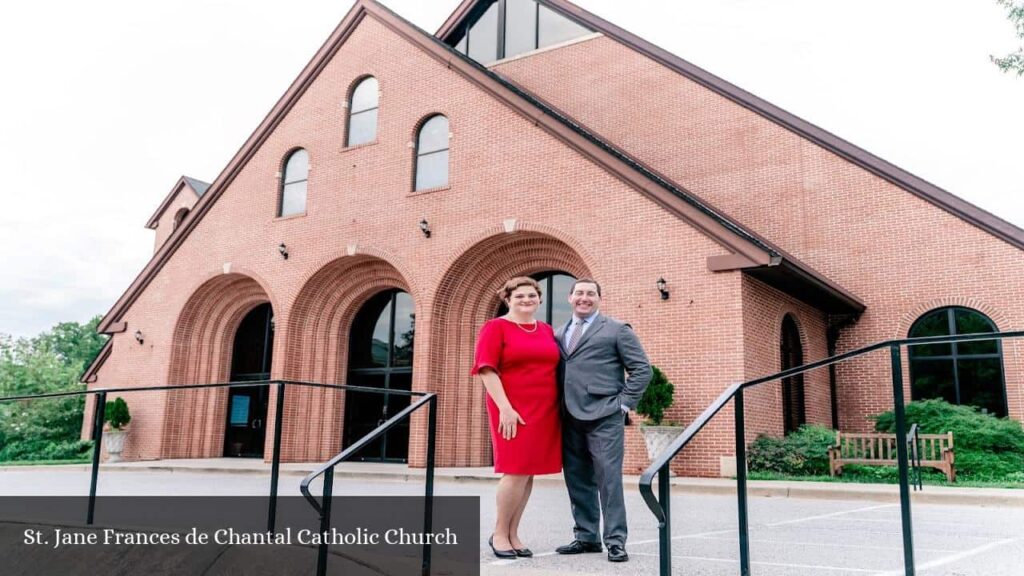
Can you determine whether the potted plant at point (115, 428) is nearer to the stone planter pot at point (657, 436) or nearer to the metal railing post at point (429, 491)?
the stone planter pot at point (657, 436)

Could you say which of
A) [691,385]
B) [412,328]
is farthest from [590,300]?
[412,328]

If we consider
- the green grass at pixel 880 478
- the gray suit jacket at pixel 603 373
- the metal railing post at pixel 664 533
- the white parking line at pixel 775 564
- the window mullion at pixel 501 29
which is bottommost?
the white parking line at pixel 775 564

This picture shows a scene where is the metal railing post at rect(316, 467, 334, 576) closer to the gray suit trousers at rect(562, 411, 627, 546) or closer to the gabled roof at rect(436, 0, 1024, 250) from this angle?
the gray suit trousers at rect(562, 411, 627, 546)

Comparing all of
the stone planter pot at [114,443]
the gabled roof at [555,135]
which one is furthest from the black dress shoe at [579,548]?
the stone planter pot at [114,443]

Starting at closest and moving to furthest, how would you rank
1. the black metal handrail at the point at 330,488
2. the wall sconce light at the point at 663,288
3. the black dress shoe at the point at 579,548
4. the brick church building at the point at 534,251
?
1. the black metal handrail at the point at 330,488
2. the black dress shoe at the point at 579,548
3. the wall sconce light at the point at 663,288
4. the brick church building at the point at 534,251

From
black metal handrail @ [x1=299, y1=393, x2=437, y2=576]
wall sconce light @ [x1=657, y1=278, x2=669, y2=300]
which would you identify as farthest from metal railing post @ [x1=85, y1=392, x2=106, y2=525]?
wall sconce light @ [x1=657, y1=278, x2=669, y2=300]

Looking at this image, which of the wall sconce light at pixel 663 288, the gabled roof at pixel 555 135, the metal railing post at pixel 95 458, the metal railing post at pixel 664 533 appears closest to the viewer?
the metal railing post at pixel 664 533

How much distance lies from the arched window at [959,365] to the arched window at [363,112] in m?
12.5

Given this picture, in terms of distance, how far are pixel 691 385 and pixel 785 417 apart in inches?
129

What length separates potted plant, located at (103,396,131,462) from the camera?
18125mm

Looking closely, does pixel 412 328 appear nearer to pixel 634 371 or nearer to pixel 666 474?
pixel 634 371

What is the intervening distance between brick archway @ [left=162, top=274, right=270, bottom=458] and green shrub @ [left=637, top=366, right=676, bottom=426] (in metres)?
10.8

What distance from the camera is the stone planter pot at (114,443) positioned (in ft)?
59.7

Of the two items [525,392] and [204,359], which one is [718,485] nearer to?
[525,392]
